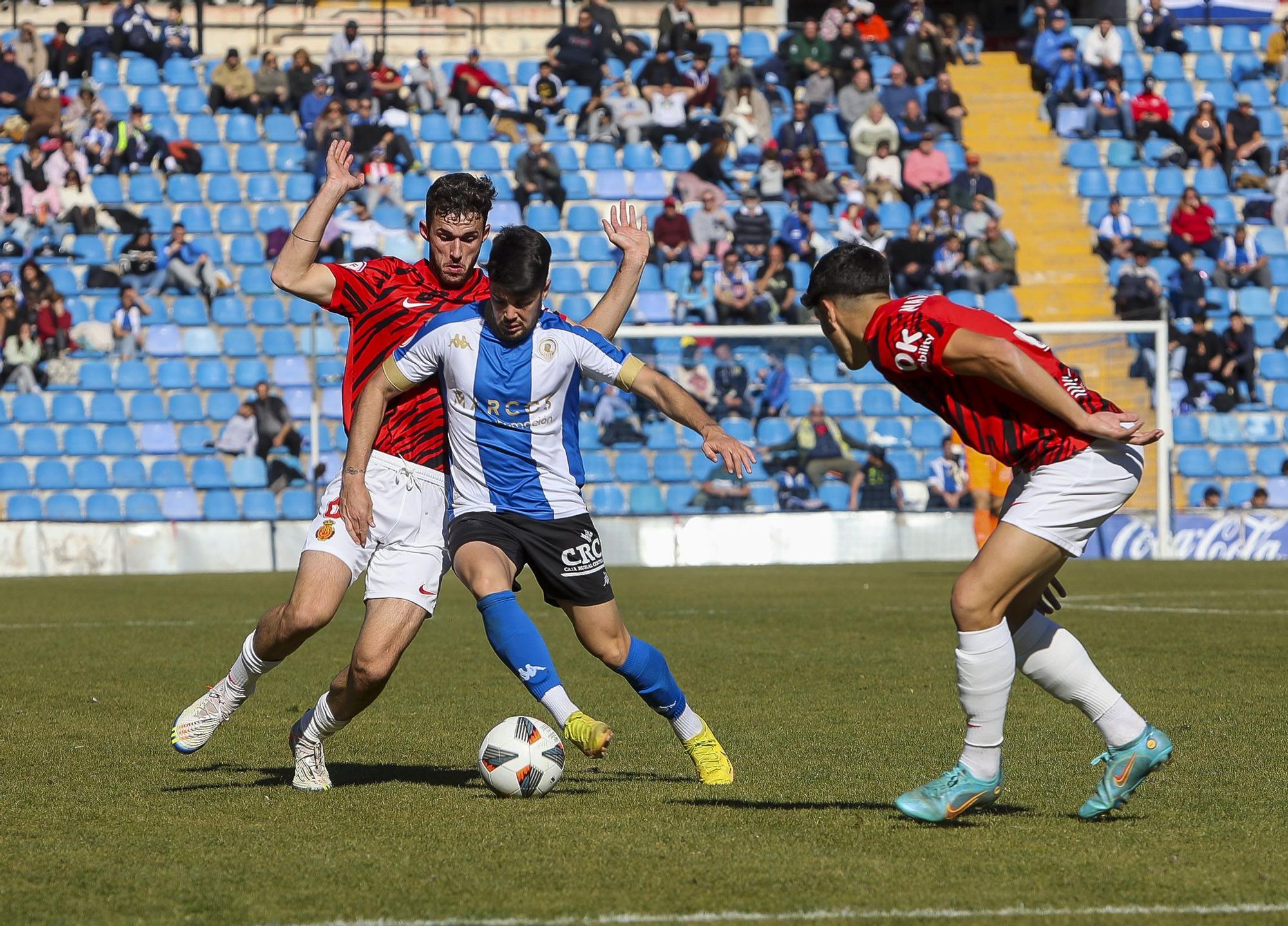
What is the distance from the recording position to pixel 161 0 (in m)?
29.2

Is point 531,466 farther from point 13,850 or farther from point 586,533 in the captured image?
point 13,850

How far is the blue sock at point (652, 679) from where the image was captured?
638 cm

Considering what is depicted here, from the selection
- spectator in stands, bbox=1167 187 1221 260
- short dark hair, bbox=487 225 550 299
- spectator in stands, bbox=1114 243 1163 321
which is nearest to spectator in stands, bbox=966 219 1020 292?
spectator in stands, bbox=1114 243 1163 321

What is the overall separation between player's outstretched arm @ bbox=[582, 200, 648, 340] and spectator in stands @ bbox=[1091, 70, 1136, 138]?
73.7 ft

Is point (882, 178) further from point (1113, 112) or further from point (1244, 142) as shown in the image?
point (1244, 142)

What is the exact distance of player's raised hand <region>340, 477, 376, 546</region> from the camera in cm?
613

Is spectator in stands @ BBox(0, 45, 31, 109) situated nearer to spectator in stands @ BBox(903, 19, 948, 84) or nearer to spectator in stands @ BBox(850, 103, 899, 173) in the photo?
spectator in stands @ BBox(850, 103, 899, 173)

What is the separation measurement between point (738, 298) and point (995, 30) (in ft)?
48.8

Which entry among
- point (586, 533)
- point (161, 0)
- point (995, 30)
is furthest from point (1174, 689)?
point (995, 30)

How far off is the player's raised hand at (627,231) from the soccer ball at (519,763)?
2.01m

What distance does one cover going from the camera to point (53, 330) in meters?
22.7

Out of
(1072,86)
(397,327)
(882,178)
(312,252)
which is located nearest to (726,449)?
(397,327)

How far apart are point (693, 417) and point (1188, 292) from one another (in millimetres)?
19859

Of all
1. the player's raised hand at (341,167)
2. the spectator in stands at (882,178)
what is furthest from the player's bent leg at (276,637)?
the spectator in stands at (882,178)
